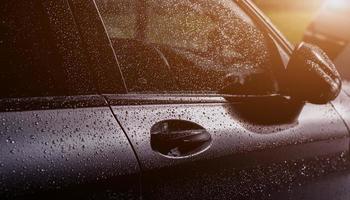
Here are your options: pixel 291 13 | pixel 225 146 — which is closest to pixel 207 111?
pixel 225 146

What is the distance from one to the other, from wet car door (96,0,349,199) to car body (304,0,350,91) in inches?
199

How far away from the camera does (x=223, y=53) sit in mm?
2588

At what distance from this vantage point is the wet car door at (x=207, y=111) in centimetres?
197

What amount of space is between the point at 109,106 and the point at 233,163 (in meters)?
0.58

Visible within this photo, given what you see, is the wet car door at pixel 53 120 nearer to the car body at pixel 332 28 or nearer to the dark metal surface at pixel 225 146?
the dark metal surface at pixel 225 146

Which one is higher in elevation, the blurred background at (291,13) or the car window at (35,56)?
the car window at (35,56)

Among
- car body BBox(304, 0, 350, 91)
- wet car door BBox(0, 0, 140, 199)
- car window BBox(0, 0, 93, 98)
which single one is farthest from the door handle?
car body BBox(304, 0, 350, 91)

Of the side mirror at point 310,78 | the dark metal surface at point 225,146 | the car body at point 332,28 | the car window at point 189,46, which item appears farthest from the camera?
the car body at point 332,28

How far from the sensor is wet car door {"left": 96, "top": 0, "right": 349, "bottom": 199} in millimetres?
1968

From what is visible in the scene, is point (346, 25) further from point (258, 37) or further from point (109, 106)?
point (109, 106)

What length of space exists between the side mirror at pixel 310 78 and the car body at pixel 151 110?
9 centimetres

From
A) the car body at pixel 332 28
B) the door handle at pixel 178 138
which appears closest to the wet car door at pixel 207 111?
the door handle at pixel 178 138

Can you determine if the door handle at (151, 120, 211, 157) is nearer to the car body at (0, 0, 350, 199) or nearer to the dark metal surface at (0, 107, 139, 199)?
the car body at (0, 0, 350, 199)

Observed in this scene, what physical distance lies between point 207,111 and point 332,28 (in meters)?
6.07
